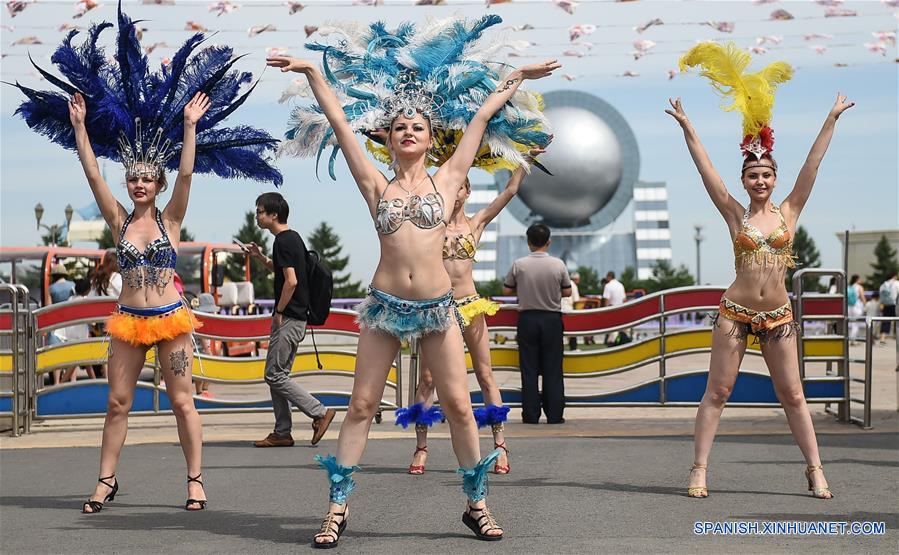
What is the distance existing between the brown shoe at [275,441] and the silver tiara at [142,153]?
12.1ft

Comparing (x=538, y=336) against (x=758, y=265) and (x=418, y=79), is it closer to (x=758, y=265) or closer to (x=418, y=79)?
(x=758, y=265)

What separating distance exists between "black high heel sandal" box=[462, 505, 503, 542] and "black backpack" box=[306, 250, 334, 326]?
174 inches

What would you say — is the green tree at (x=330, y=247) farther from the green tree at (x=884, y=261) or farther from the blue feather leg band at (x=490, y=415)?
the blue feather leg band at (x=490, y=415)

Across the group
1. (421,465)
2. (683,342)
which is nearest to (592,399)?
(683,342)

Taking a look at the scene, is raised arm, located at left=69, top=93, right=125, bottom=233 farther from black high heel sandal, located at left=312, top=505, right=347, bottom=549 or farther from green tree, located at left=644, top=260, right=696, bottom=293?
green tree, located at left=644, top=260, right=696, bottom=293

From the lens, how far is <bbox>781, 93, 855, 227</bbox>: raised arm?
7199 millimetres

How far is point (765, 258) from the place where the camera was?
23.6 feet

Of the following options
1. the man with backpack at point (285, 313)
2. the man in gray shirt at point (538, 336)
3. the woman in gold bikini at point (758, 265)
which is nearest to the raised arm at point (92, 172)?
the man with backpack at point (285, 313)

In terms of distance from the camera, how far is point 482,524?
5.82 m

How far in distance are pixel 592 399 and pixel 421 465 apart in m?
4.12

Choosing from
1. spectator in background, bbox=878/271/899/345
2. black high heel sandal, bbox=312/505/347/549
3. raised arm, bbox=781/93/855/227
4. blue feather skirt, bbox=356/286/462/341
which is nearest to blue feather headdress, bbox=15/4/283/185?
blue feather skirt, bbox=356/286/462/341

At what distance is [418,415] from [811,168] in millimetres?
2905

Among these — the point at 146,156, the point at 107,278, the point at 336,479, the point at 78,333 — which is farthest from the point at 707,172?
the point at 78,333

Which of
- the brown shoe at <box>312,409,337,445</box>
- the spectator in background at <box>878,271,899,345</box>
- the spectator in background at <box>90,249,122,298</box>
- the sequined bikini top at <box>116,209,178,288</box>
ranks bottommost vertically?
the spectator in background at <box>878,271,899,345</box>
